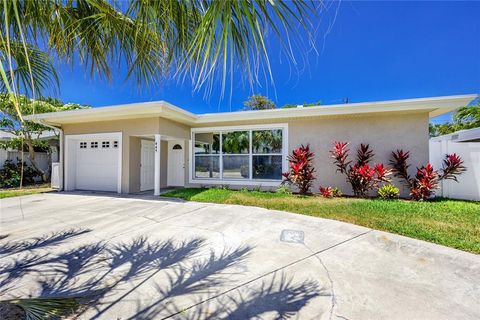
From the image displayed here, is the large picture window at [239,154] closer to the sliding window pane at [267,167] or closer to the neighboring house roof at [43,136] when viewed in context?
the sliding window pane at [267,167]

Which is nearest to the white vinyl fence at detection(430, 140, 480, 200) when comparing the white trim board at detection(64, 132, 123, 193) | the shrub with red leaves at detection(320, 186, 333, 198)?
the shrub with red leaves at detection(320, 186, 333, 198)

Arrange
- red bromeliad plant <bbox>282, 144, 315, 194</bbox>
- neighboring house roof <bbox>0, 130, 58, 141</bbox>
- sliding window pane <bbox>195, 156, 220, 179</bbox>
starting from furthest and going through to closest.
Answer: neighboring house roof <bbox>0, 130, 58, 141</bbox>
sliding window pane <bbox>195, 156, 220, 179</bbox>
red bromeliad plant <bbox>282, 144, 315, 194</bbox>

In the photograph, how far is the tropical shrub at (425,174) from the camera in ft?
24.6

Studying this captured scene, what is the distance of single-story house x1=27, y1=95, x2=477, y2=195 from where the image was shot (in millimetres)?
8344

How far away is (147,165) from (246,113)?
5.09 metres

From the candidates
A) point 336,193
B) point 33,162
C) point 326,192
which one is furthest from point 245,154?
point 33,162

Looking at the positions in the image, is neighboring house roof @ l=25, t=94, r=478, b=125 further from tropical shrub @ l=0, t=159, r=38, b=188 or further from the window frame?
tropical shrub @ l=0, t=159, r=38, b=188

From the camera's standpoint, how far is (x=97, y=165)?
1059 centimetres

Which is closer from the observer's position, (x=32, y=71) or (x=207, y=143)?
(x=32, y=71)

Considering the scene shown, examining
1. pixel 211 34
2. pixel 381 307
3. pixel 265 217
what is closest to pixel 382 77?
pixel 265 217

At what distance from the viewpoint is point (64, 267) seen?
331cm

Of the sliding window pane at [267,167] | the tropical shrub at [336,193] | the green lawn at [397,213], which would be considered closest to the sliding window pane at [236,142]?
the sliding window pane at [267,167]

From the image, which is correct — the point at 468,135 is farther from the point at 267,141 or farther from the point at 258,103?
the point at 258,103

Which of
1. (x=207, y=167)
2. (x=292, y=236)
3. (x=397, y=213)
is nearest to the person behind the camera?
(x=292, y=236)
